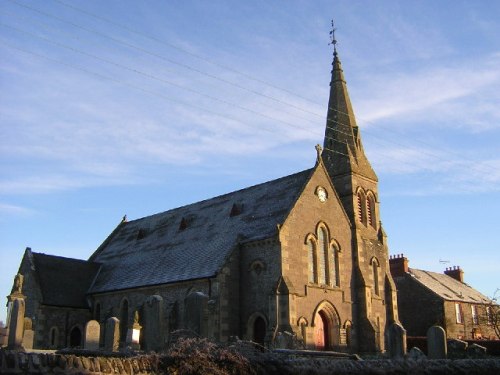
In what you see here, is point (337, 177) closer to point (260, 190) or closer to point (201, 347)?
point (260, 190)

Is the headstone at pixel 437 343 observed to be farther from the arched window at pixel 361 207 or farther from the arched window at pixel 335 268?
the arched window at pixel 361 207

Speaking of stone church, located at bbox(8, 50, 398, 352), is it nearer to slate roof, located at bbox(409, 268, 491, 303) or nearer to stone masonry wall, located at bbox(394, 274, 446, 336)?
stone masonry wall, located at bbox(394, 274, 446, 336)

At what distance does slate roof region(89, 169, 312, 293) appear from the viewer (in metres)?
30.3

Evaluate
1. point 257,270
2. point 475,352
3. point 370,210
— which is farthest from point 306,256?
point 370,210

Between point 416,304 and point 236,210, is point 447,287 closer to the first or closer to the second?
point 416,304

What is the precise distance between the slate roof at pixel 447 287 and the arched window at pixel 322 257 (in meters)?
20.8

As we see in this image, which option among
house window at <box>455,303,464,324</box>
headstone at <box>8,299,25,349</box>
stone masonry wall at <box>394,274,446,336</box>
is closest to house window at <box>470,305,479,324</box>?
house window at <box>455,303,464,324</box>

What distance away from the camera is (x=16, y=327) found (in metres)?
17.4

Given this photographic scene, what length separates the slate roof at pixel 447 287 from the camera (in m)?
Answer: 48.7

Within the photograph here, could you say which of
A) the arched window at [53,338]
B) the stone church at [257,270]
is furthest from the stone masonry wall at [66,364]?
the arched window at [53,338]

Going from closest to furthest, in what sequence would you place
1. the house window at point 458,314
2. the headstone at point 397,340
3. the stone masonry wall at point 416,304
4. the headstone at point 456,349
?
1. the headstone at point 397,340
2. the headstone at point 456,349
3. the stone masonry wall at point 416,304
4. the house window at point 458,314

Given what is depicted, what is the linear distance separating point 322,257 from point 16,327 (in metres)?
17.8

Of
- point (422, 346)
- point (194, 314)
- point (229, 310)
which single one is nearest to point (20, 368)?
point (194, 314)

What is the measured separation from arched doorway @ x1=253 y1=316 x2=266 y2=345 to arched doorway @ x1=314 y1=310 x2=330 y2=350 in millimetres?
2817
